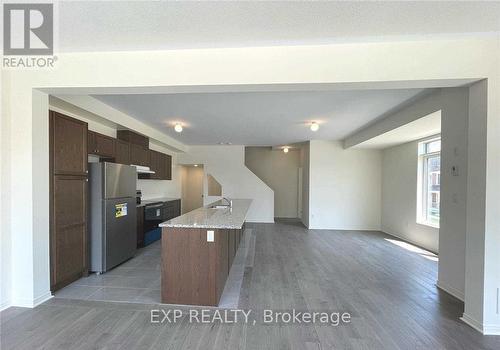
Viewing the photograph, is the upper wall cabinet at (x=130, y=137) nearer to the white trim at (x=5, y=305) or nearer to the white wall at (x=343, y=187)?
the white trim at (x=5, y=305)

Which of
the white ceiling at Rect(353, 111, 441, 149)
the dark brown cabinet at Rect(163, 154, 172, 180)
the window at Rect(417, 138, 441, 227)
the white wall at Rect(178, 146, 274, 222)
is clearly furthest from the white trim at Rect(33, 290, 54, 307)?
the window at Rect(417, 138, 441, 227)

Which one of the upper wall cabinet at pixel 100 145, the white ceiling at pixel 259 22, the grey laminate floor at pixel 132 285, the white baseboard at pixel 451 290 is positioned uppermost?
the white ceiling at pixel 259 22

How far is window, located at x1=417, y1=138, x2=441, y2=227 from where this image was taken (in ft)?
14.8

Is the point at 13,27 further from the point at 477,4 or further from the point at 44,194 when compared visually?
the point at 477,4

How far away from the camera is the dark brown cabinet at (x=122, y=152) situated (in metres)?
3.99

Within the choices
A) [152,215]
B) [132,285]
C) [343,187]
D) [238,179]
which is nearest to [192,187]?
[238,179]

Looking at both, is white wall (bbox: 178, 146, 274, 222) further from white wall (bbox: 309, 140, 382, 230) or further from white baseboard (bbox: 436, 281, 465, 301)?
white baseboard (bbox: 436, 281, 465, 301)

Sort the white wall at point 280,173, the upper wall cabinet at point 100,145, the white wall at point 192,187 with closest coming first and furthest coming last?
1. the upper wall cabinet at point 100,145
2. the white wall at point 280,173
3. the white wall at point 192,187

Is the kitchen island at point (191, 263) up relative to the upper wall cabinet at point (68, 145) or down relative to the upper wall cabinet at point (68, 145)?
down

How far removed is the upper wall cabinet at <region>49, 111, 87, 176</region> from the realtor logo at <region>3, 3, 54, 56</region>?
26.0 inches

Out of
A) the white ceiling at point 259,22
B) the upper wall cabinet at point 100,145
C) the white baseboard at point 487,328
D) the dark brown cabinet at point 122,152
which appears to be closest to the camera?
the white ceiling at point 259,22

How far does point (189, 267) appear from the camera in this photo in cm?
244

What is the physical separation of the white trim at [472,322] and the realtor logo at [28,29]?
177 inches

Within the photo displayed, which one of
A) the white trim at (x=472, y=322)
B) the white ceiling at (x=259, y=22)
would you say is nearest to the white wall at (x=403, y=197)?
the white trim at (x=472, y=322)
